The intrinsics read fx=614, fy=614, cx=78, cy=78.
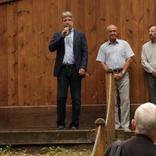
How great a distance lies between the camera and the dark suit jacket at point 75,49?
9.91 metres

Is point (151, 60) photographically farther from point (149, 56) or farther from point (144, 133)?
point (144, 133)

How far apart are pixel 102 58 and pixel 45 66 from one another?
1.25 meters

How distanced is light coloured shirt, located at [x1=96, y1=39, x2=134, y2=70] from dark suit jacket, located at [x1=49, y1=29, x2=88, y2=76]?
0.66 meters

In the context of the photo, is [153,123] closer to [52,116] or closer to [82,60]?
[82,60]

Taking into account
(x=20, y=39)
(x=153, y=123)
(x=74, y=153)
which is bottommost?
(x=74, y=153)

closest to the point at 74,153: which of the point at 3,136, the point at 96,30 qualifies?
the point at 3,136

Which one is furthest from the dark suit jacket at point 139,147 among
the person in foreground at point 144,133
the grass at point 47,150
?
the grass at point 47,150

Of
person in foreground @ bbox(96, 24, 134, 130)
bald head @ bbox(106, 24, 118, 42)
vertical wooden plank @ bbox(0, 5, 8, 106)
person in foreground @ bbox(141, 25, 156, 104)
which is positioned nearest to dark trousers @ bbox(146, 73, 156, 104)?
person in foreground @ bbox(141, 25, 156, 104)

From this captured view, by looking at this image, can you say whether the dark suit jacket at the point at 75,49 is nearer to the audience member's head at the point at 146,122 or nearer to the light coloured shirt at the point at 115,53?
the light coloured shirt at the point at 115,53

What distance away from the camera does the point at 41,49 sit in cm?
1141

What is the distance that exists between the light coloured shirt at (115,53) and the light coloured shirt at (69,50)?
2.65 ft

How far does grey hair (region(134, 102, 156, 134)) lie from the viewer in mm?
3918

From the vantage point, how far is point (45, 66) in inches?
449

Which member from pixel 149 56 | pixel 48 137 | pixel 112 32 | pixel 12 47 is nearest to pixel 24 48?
pixel 12 47
